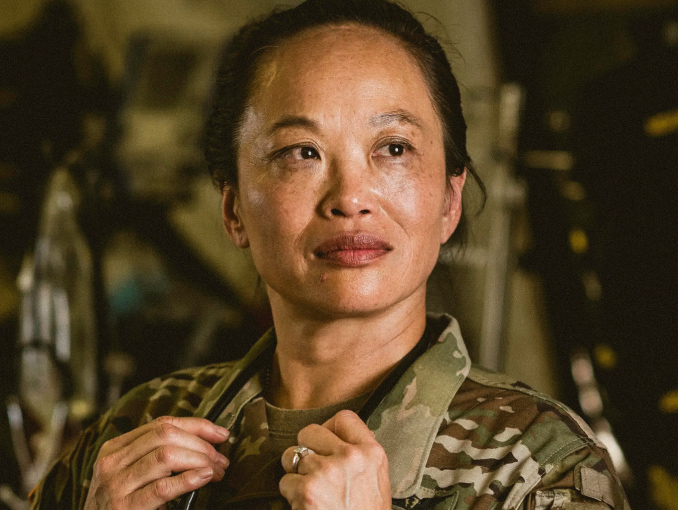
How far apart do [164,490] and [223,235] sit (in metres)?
1.05

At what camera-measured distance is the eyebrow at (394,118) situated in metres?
0.93

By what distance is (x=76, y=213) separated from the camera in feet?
8.13

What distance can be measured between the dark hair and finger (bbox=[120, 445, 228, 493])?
1.41 feet

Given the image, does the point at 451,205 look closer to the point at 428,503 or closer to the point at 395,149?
the point at 395,149

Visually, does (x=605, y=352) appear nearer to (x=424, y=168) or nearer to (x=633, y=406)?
(x=633, y=406)

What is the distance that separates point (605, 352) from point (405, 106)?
1.65 m

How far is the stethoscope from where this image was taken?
911mm

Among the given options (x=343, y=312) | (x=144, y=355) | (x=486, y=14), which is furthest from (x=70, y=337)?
(x=486, y=14)

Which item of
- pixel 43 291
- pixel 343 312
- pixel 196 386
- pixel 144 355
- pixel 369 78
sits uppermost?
pixel 369 78

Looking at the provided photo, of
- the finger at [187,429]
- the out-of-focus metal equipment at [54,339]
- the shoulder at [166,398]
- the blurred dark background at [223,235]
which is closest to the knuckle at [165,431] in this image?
the finger at [187,429]

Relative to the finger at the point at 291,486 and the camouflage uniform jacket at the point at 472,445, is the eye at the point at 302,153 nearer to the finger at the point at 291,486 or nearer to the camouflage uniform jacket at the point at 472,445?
the camouflage uniform jacket at the point at 472,445

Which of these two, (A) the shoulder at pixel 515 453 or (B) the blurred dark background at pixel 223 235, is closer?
(A) the shoulder at pixel 515 453

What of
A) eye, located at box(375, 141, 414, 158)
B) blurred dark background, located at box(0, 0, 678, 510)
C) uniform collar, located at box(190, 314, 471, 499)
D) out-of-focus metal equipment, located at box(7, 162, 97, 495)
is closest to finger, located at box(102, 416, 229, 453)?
uniform collar, located at box(190, 314, 471, 499)

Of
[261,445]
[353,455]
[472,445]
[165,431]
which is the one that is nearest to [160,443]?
[165,431]
